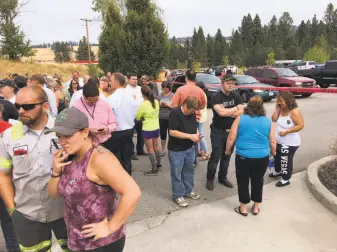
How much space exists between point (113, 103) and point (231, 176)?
2.59 m

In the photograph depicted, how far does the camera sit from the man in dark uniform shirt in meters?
4.62

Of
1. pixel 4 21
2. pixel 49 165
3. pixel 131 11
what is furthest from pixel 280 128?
pixel 4 21

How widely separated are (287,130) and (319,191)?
1.04 meters

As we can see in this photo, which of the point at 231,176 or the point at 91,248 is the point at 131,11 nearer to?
the point at 231,176

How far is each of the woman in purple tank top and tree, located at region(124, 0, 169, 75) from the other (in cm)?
1359

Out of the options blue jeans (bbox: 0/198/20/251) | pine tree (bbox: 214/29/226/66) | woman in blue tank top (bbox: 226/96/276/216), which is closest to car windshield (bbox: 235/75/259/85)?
woman in blue tank top (bbox: 226/96/276/216)

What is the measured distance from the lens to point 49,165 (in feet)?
7.42

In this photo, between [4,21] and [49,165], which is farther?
[4,21]

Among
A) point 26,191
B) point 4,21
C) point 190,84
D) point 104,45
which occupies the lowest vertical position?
point 26,191

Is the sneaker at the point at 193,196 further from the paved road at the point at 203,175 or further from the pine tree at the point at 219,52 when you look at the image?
the pine tree at the point at 219,52

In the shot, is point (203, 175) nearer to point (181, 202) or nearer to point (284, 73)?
point (181, 202)

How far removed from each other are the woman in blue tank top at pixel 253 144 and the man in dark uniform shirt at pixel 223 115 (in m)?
0.69

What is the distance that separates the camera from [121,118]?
465cm

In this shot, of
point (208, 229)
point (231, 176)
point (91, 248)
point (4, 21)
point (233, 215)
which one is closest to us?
point (91, 248)
